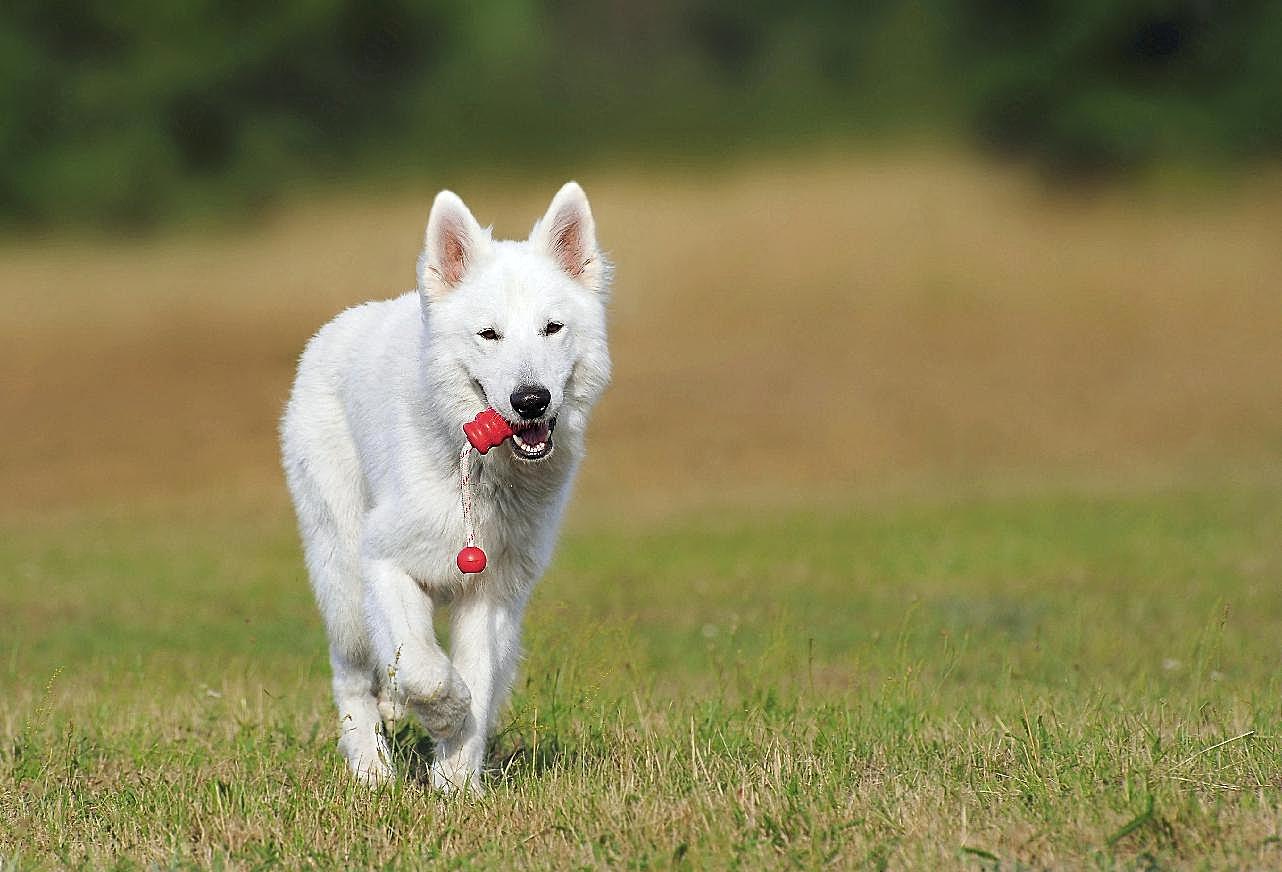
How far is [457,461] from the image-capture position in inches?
220

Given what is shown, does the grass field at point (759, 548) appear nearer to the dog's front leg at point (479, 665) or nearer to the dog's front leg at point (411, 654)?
the dog's front leg at point (479, 665)

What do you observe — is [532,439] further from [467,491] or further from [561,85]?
[561,85]

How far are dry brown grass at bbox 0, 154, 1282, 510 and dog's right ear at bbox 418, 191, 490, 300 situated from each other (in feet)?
42.9

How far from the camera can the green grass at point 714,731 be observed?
4730mm

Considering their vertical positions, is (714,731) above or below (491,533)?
below

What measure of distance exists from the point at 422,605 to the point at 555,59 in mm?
17127

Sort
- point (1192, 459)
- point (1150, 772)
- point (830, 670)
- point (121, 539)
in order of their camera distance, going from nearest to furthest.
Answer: point (1150, 772)
point (830, 670)
point (121, 539)
point (1192, 459)

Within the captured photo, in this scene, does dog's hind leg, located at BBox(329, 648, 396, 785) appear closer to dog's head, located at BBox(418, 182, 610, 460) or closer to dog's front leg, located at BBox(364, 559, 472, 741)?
dog's front leg, located at BBox(364, 559, 472, 741)

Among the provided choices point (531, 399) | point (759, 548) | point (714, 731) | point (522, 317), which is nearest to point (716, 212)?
point (759, 548)

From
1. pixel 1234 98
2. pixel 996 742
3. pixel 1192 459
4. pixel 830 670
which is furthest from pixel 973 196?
pixel 996 742

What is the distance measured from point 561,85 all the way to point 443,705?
16.7 meters

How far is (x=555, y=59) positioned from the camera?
21.8m

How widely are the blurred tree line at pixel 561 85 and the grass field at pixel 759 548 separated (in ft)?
2.40

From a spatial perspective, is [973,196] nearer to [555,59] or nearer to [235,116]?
[555,59]
